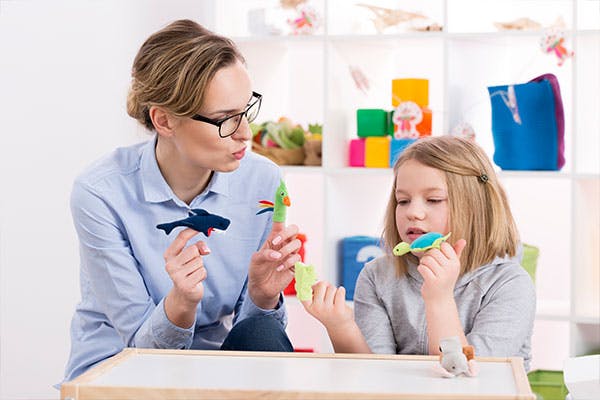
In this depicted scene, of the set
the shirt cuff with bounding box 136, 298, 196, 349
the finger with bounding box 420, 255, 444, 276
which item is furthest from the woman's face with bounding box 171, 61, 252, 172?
the finger with bounding box 420, 255, 444, 276

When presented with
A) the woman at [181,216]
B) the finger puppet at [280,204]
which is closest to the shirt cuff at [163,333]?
the woman at [181,216]

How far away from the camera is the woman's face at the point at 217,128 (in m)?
1.62

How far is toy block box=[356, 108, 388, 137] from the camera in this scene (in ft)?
8.71

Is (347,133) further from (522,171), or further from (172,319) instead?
(172,319)

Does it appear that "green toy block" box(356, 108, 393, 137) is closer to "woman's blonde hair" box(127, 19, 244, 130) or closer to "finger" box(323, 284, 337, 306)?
"woman's blonde hair" box(127, 19, 244, 130)

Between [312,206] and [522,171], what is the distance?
832 millimetres

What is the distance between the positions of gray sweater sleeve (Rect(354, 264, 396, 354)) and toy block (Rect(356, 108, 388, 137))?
0.95m

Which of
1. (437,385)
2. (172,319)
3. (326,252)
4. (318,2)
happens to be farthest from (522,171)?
(437,385)

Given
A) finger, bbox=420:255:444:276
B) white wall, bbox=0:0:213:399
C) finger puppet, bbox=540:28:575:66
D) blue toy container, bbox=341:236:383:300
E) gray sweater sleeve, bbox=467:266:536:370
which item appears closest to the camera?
finger, bbox=420:255:444:276

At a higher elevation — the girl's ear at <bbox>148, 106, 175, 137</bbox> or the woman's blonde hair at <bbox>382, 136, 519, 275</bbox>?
the girl's ear at <bbox>148, 106, 175, 137</bbox>

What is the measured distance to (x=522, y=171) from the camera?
2553mm

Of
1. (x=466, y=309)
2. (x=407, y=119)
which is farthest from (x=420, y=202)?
(x=407, y=119)

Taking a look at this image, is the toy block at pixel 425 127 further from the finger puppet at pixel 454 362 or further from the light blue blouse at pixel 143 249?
the finger puppet at pixel 454 362

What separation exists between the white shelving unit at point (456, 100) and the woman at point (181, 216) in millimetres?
900
